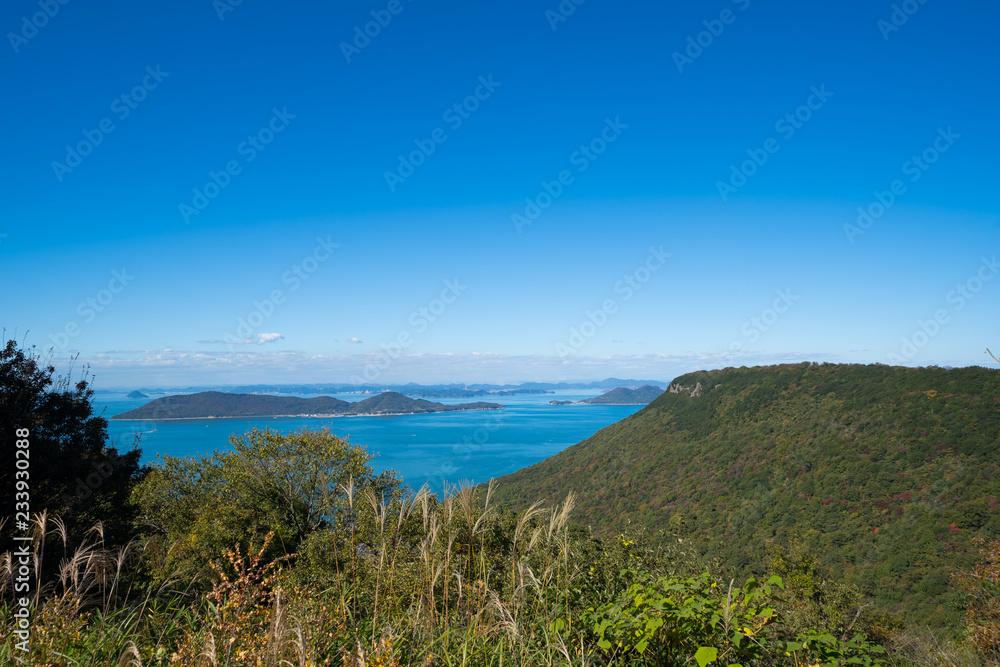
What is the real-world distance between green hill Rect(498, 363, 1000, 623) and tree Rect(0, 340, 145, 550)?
1820 centimetres

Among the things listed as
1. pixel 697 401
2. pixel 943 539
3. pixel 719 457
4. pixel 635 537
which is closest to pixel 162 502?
A: pixel 635 537

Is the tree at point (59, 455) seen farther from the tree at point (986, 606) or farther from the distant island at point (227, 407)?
the distant island at point (227, 407)

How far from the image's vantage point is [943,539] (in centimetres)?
3206

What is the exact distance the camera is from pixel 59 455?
10.6 metres

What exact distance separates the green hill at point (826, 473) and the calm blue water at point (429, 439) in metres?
26.5

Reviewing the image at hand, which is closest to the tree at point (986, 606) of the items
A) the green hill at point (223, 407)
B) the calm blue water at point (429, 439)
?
the calm blue water at point (429, 439)

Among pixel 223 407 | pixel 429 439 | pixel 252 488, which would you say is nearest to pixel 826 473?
pixel 252 488

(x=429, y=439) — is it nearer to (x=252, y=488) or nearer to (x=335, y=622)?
(x=252, y=488)

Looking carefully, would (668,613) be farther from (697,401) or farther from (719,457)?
(697,401)

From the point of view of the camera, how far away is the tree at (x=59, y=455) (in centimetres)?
850

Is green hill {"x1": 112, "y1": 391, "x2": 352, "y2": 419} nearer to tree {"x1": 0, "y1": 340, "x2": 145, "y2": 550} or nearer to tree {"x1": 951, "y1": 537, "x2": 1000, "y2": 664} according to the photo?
tree {"x1": 0, "y1": 340, "x2": 145, "y2": 550}

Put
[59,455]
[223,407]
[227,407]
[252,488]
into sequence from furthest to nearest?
1. [227,407]
2. [223,407]
3. [252,488]
4. [59,455]

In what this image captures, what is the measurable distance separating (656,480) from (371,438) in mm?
91328

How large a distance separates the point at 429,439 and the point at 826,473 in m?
105
